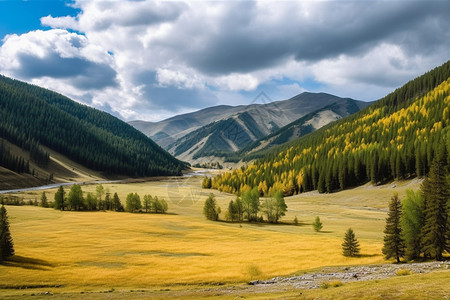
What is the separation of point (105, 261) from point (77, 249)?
11814 millimetres

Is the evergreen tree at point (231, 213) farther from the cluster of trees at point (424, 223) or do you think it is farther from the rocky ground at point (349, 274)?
the cluster of trees at point (424, 223)

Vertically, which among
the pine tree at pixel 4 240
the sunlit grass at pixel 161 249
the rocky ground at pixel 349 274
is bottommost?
the sunlit grass at pixel 161 249

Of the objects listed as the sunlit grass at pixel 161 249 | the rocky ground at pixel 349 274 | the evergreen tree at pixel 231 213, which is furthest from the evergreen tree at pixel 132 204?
the rocky ground at pixel 349 274

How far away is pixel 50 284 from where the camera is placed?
1718 inches

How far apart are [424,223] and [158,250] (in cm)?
5365

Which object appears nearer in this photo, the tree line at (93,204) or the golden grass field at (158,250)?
the golden grass field at (158,250)

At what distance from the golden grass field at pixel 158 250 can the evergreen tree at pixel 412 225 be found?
599cm

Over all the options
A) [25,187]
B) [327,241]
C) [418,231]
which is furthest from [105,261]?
[25,187]

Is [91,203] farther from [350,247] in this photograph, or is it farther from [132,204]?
[350,247]

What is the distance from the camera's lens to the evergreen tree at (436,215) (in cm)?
4794

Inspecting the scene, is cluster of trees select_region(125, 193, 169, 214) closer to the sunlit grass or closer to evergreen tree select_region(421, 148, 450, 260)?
the sunlit grass

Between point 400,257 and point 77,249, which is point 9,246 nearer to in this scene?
point 77,249

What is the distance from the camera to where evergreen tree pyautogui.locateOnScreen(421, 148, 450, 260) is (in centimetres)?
4794

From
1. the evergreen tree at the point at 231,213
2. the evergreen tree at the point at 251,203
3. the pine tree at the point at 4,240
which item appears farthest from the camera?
the evergreen tree at the point at 251,203
